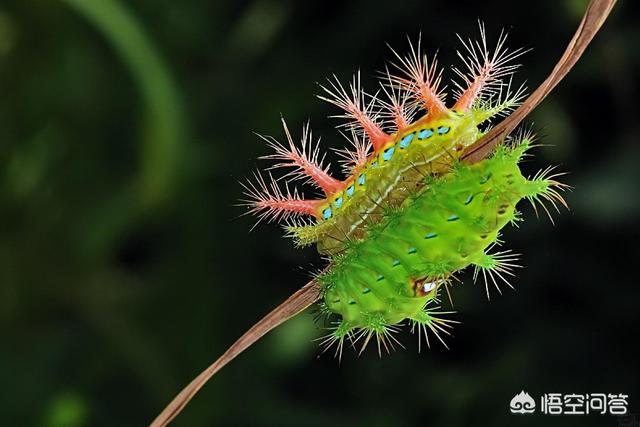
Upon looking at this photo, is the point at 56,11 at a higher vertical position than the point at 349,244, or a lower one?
higher

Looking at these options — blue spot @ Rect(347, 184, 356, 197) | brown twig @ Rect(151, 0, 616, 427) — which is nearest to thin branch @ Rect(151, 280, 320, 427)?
brown twig @ Rect(151, 0, 616, 427)

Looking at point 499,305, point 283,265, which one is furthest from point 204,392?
point 499,305

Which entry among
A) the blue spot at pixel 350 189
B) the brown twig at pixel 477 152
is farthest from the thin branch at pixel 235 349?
the blue spot at pixel 350 189

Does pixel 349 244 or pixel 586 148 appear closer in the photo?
pixel 349 244

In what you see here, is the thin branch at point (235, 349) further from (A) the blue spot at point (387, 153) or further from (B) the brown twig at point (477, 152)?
(A) the blue spot at point (387, 153)

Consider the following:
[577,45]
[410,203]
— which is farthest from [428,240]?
[577,45]

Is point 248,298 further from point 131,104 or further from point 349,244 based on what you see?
point 349,244

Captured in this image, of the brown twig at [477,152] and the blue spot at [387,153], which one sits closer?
the brown twig at [477,152]

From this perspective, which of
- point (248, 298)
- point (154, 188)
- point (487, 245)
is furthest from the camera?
point (248, 298)
